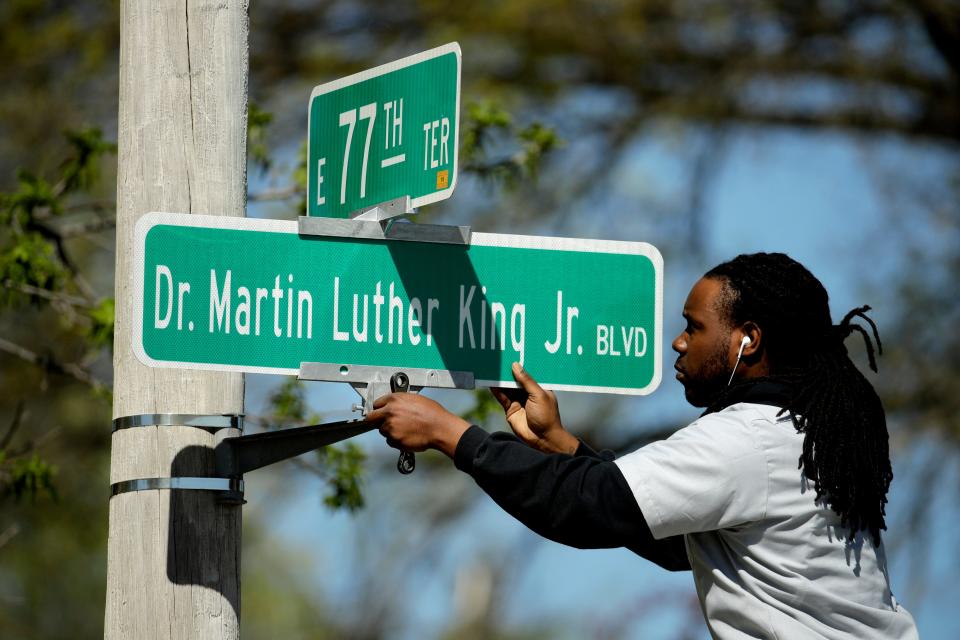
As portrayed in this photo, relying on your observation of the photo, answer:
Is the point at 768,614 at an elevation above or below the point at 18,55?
below

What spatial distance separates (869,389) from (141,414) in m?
1.46

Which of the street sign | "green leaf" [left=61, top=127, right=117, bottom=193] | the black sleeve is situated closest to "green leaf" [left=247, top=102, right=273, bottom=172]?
"green leaf" [left=61, top=127, right=117, bottom=193]

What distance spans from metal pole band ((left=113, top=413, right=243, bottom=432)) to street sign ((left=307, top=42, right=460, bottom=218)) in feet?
1.51

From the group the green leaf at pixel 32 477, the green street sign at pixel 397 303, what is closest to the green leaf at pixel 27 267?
the green leaf at pixel 32 477

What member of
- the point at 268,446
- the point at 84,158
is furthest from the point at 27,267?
the point at 268,446

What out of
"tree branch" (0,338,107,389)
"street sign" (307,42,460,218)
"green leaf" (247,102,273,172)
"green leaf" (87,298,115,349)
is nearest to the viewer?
"street sign" (307,42,460,218)

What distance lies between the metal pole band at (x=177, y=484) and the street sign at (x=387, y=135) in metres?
0.57

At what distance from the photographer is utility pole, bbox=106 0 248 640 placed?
120 inches

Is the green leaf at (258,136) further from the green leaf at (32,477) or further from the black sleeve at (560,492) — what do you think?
the black sleeve at (560,492)

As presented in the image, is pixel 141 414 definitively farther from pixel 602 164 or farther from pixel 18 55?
pixel 602 164

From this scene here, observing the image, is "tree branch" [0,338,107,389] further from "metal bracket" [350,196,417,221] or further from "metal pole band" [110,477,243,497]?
"metal bracket" [350,196,417,221]

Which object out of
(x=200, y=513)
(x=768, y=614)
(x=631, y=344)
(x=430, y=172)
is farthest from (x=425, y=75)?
(x=768, y=614)

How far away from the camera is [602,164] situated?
923 centimetres

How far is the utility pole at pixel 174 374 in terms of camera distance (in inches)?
120
